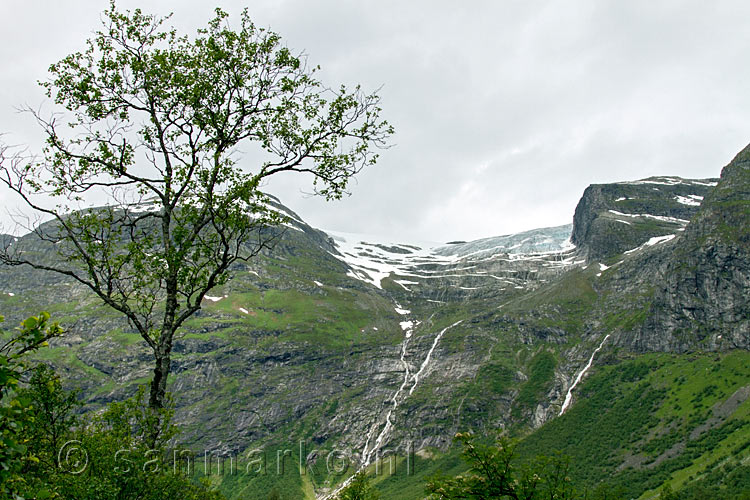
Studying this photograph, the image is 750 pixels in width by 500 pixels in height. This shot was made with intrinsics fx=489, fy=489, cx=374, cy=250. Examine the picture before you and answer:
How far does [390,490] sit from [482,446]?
196 meters

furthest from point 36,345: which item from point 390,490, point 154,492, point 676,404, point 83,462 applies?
point 676,404

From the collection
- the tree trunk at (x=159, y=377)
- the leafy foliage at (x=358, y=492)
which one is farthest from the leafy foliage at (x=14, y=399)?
the leafy foliage at (x=358, y=492)

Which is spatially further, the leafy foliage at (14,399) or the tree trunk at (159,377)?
the tree trunk at (159,377)

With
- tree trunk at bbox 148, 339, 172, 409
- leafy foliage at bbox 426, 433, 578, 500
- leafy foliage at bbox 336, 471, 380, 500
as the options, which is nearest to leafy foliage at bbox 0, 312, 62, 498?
tree trunk at bbox 148, 339, 172, 409

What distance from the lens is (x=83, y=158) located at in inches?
610

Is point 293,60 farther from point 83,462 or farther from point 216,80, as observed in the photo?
point 83,462

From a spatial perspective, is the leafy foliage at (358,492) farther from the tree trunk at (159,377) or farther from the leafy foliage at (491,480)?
the tree trunk at (159,377)

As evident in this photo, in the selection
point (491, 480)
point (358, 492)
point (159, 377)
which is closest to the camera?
point (491, 480)
